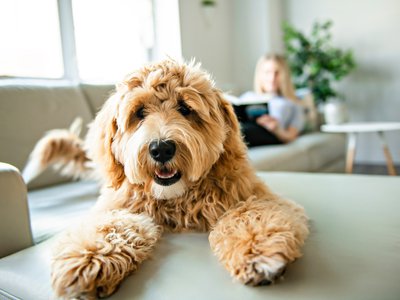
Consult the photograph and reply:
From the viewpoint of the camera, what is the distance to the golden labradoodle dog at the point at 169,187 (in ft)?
3.30

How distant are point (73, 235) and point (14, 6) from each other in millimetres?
2791

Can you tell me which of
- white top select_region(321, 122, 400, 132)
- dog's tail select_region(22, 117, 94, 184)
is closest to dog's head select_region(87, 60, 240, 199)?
dog's tail select_region(22, 117, 94, 184)

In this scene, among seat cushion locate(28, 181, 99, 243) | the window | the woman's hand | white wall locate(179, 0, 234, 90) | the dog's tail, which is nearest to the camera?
seat cushion locate(28, 181, 99, 243)

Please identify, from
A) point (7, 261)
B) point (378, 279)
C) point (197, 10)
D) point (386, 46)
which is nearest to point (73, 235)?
point (7, 261)

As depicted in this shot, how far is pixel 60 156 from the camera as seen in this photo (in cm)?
217

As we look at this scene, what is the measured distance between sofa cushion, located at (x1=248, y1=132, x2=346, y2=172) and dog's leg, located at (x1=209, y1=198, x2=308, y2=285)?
1.56 m

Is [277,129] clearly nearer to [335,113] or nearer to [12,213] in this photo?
[335,113]

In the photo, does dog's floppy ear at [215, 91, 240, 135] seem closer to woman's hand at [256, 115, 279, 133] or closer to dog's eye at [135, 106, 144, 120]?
dog's eye at [135, 106, 144, 120]

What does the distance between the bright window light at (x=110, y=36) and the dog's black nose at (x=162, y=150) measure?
2579mm

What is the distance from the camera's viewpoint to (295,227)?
1111 mm

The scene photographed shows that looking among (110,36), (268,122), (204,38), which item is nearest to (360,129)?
(268,122)

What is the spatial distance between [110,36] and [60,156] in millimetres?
2432

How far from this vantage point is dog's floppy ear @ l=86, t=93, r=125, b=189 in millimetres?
1330

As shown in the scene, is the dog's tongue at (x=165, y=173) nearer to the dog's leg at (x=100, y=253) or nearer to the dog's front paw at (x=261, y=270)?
the dog's leg at (x=100, y=253)
